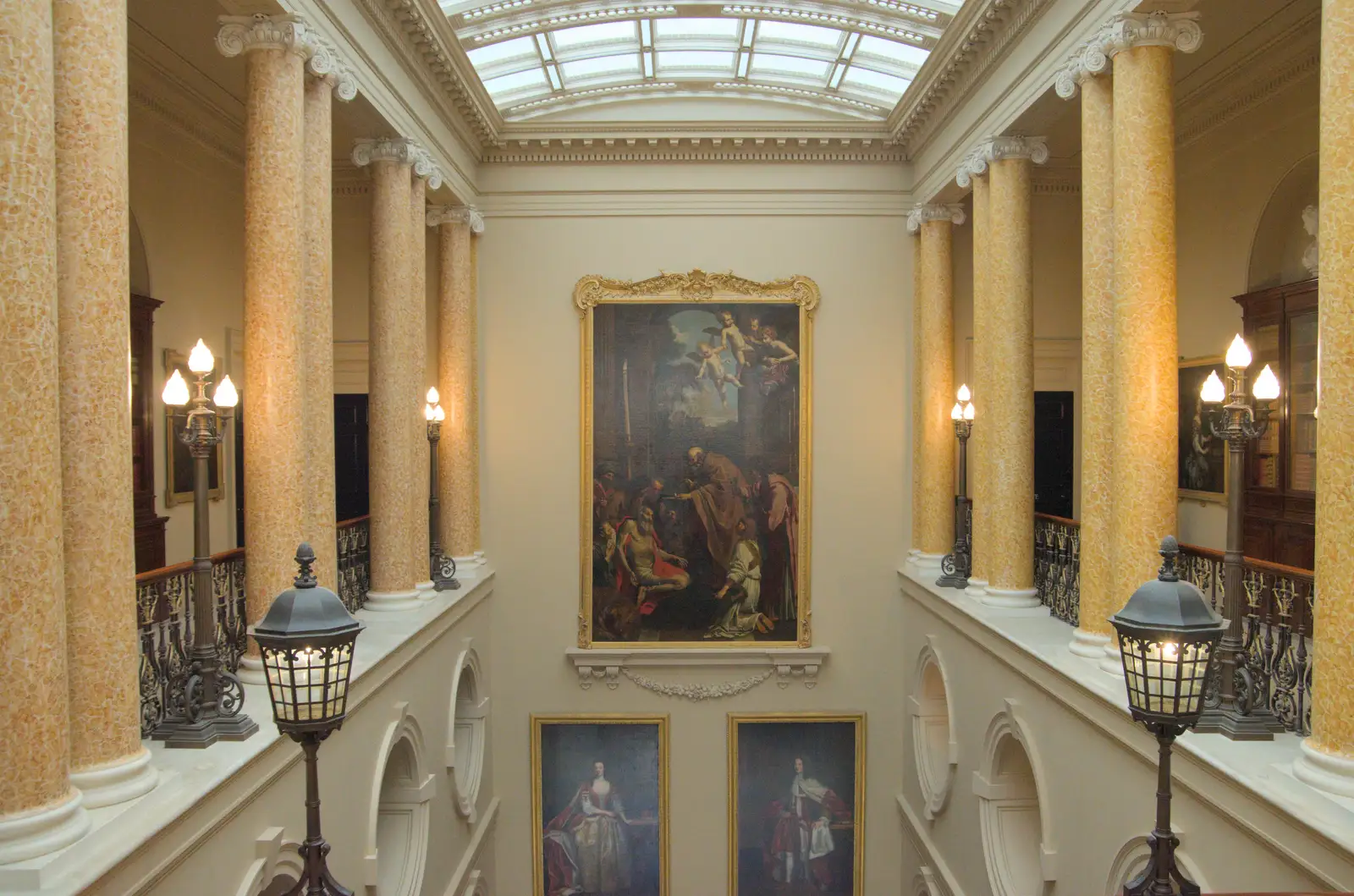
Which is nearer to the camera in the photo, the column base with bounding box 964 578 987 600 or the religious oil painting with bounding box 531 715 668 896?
the column base with bounding box 964 578 987 600

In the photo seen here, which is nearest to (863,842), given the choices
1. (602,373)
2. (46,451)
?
(602,373)

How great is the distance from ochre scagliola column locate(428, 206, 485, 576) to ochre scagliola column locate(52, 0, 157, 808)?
7.75 metres

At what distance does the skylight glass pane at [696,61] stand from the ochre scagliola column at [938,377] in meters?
3.15

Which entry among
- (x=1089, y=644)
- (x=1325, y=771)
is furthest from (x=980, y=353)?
(x=1325, y=771)

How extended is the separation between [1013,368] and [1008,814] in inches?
175

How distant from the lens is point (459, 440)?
42.3 ft

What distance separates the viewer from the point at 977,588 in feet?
35.9

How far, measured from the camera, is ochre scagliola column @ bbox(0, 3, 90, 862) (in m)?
4.27

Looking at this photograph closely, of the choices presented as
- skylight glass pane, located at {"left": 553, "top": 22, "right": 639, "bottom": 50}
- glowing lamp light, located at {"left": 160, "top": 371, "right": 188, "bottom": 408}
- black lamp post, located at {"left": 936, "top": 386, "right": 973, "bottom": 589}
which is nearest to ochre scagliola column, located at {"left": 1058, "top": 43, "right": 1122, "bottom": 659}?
black lamp post, located at {"left": 936, "top": 386, "right": 973, "bottom": 589}

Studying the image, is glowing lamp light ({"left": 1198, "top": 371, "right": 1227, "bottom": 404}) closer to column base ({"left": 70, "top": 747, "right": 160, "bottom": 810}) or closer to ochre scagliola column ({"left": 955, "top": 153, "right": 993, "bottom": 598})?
ochre scagliola column ({"left": 955, "top": 153, "right": 993, "bottom": 598})

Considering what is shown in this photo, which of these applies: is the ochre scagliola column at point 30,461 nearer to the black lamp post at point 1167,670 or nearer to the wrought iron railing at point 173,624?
the wrought iron railing at point 173,624

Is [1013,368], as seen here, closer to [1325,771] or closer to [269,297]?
[1325,771]

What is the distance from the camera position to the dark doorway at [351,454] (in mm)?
14375

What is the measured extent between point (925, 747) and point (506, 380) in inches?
293
